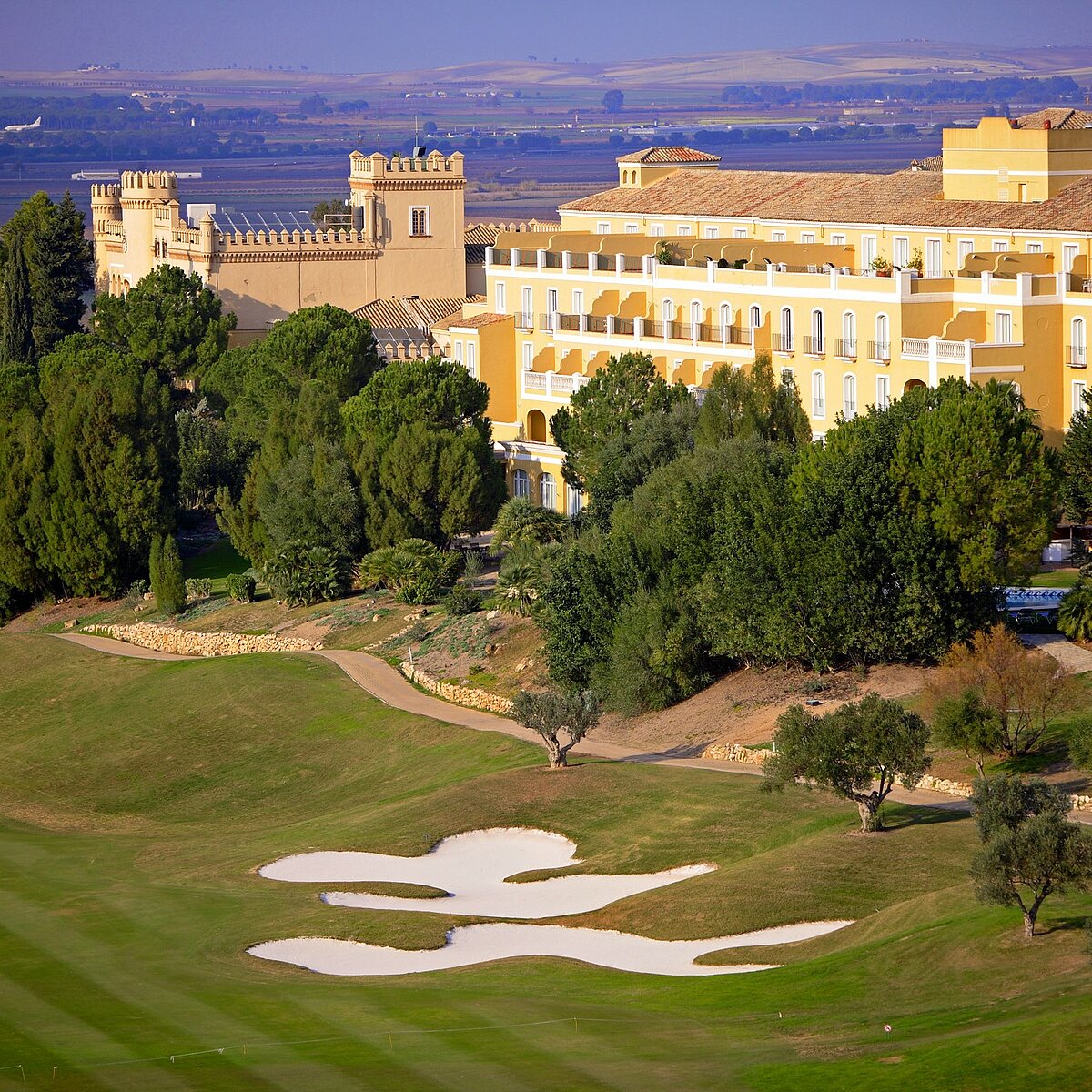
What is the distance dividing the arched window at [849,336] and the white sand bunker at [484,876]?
103 feet

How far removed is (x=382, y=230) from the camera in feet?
410

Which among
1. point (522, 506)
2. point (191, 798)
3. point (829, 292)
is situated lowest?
point (191, 798)

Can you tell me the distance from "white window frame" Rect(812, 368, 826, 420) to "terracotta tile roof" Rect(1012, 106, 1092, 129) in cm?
1562

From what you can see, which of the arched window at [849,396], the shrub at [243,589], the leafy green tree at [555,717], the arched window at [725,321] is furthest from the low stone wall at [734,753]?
the arched window at [725,321]

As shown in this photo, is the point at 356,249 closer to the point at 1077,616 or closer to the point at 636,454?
the point at 636,454

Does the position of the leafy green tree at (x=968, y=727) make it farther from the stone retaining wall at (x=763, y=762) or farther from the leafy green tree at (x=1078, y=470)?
the leafy green tree at (x=1078, y=470)

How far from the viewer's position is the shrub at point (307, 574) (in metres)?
78.2

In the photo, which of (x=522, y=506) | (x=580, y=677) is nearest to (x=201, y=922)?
(x=580, y=677)

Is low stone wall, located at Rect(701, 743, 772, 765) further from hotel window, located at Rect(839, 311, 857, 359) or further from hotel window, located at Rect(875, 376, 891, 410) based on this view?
hotel window, located at Rect(839, 311, 857, 359)

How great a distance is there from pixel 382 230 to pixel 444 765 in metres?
71.8

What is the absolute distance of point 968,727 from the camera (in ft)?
155

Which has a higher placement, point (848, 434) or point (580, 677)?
point (848, 434)

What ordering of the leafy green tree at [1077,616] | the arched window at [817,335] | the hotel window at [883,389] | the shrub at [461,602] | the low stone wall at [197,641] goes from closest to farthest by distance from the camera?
the leafy green tree at [1077,616] → the shrub at [461,602] → the hotel window at [883,389] → the low stone wall at [197,641] → the arched window at [817,335]

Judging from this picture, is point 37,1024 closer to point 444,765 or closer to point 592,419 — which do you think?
point 444,765
